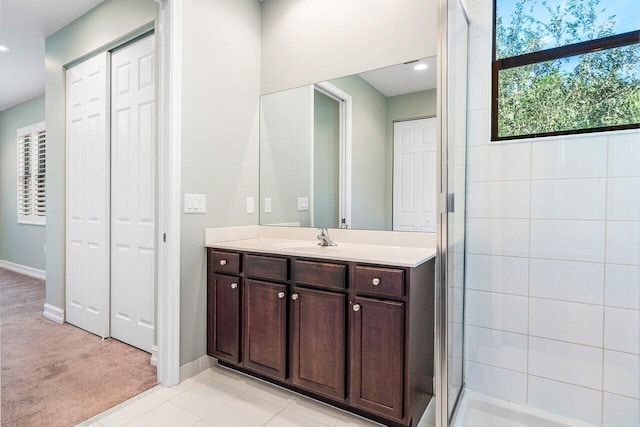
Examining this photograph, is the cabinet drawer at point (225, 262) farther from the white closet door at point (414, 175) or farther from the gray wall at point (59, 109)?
the gray wall at point (59, 109)

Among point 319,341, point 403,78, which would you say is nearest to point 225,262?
point 319,341

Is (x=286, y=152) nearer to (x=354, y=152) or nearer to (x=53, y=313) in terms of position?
(x=354, y=152)

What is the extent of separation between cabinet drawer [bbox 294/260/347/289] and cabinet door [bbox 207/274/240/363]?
484 millimetres

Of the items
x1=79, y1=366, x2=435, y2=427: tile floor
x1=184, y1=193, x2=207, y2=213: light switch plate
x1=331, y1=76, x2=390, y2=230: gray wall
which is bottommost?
x1=79, y1=366, x2=435, y2=427: tile floor

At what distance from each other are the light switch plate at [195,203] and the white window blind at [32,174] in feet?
13.7

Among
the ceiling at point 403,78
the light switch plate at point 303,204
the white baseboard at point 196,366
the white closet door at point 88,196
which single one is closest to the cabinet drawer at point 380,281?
the light switch plate at point 303,204

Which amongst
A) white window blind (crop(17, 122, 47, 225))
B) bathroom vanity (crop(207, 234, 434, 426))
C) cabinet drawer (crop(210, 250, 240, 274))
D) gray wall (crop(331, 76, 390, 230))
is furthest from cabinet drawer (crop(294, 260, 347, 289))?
white window blind (crop(17, 122, 47, 225))

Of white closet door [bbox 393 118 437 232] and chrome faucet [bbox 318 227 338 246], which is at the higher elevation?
white closet door [bbox 393 118 437 232]

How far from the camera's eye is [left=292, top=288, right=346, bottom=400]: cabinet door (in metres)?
1.69

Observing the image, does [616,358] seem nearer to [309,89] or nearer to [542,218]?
[542,218]

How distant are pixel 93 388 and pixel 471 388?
7.35 feet

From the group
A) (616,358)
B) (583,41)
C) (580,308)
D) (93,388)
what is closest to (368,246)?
(580,308)

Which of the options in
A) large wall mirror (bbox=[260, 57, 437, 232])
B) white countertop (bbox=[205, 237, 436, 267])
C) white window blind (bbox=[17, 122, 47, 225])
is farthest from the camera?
white window blind (bbox=[17, 122, 47, 225])

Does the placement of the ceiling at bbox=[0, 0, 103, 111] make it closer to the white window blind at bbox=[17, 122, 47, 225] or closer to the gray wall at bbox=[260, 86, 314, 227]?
the white window blind at bbox=[17, 122, 47, 225]
